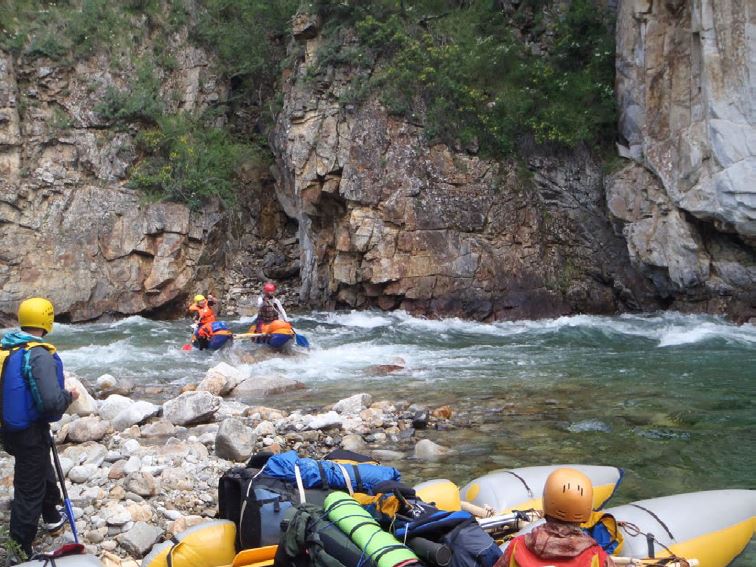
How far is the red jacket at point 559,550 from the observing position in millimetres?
2184

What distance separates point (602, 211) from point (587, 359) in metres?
6.21

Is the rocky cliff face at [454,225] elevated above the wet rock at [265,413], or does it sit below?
above

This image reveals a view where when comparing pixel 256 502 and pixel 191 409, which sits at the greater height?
pixel 256 502

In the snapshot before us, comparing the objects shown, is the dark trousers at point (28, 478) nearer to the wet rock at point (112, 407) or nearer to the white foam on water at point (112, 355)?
the wet rock at point (112, 407)

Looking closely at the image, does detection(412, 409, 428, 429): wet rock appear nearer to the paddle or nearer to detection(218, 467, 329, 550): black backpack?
detection(218, 467, 329, 550): black backpack

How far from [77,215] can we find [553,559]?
56.1 feet

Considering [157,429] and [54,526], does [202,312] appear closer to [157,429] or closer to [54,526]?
[157,429]

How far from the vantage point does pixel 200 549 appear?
3355mm

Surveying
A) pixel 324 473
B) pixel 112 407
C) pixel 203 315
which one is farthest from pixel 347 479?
pixel 203 315

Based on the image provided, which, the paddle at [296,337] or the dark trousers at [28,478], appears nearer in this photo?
the dark trousers at [28,478]

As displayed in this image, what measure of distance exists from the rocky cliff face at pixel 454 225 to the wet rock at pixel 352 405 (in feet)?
26.2

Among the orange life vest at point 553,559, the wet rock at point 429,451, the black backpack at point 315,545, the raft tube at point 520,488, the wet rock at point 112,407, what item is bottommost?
the wet rock at point 429,451

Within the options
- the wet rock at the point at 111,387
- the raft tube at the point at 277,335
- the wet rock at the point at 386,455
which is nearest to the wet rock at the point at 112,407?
the wet rock at the point at 111,387

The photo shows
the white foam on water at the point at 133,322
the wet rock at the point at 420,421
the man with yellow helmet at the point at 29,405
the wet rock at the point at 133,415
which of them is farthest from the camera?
the white foam on water at the point at 133,322
